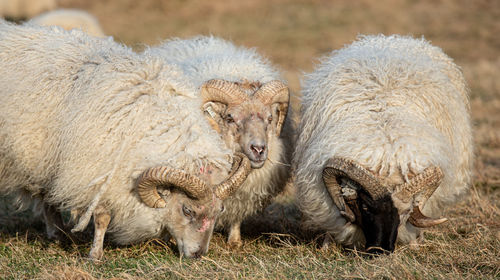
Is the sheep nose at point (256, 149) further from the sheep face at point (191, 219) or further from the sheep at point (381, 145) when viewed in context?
the sheep face at point (191, 219)

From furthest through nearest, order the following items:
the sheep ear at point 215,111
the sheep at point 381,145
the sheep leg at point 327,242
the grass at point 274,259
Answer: the sheep ear at point 215,111, the sheep leg at point 327,242, the sheep at point 381,145, the grass at point 274,259

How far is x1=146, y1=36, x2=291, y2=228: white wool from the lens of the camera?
21.5 feet

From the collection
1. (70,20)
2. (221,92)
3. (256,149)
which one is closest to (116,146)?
(221,92)

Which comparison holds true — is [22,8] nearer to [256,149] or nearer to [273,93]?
[273,93]

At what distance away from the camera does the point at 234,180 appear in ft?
18.3

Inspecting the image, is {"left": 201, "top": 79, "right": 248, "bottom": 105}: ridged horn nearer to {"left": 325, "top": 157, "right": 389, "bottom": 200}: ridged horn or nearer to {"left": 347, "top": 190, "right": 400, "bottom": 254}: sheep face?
{"left": 325, "top": 157, "right": 389, "bottom": 200}: ridged horn

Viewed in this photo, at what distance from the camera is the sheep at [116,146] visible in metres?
5.36

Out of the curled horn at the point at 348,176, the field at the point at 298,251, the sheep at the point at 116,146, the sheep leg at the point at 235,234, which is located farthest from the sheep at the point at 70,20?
the curled horn at the point at 348,176

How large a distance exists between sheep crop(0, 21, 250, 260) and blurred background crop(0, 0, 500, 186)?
37.6 ft

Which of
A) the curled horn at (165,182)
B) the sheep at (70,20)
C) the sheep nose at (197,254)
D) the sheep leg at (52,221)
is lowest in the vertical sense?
the sheep leg at (52,221)

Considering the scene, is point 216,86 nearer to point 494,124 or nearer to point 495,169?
point 495,169

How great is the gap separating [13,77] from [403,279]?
389cm

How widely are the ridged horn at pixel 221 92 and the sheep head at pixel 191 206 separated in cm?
83

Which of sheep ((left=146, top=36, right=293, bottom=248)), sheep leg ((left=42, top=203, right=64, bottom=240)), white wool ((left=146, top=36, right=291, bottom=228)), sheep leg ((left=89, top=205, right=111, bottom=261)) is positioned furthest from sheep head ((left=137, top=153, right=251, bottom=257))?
sheep leg ((left=42, top=203, right=64, bottom=240))
